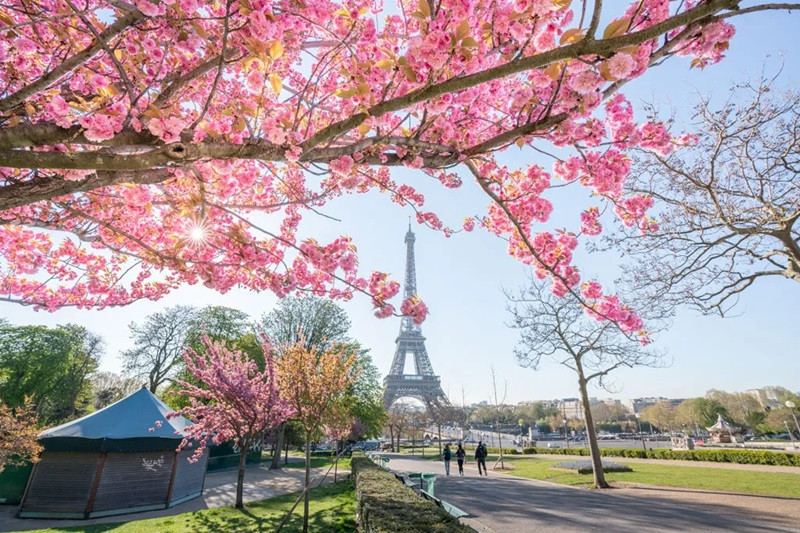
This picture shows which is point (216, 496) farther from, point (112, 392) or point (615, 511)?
point (112, 392)

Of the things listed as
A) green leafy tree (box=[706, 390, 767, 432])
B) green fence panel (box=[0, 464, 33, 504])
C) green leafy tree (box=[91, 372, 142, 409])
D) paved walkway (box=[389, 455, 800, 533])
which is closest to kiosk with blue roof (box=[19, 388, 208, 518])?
green fence panel (box=[0, 464, 33, 504])

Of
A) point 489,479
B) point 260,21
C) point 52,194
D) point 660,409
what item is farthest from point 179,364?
point 660,409

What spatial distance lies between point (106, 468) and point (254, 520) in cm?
497

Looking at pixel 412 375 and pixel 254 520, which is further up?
pixel 412 375

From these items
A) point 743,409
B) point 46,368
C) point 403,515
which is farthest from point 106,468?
point 743,409

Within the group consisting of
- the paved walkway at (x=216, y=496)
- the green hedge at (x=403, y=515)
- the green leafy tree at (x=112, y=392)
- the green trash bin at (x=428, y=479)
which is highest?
the green leafy tree at (x=112, y=392)

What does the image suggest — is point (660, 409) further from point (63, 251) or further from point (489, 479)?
point (63, 251)

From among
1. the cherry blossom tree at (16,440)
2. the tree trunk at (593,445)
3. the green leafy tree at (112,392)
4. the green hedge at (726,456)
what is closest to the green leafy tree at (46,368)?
the green leafy tree at (112,392)

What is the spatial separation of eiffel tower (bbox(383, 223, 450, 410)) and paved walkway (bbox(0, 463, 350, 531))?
70.5 feet

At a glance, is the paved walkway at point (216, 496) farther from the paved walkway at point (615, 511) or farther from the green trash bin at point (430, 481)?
the paved walkway at point (615, 511)

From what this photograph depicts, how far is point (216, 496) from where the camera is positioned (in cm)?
1333

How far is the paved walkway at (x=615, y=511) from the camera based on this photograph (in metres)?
7.06

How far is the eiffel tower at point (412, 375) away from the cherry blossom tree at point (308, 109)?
121 ft

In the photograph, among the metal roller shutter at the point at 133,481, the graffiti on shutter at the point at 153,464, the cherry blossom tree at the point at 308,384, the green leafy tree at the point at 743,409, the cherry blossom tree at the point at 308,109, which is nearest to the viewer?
the cherry blossom tree at the point at 308,109
